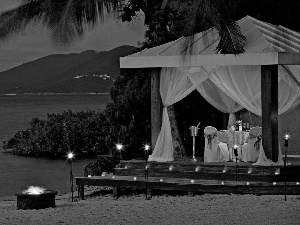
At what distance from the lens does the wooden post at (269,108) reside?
13.8 meters

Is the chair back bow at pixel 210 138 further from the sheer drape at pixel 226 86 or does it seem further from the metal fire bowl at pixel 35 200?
the metal fire bowl at pixel 35 200

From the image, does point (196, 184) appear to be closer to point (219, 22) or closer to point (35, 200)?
point (35, 200)

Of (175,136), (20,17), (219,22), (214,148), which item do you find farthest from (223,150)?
(20,17)

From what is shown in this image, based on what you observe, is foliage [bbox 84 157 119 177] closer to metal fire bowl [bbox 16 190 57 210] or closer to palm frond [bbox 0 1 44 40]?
palm frond [bbox 0 1 44 40]

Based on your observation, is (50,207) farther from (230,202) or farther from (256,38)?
(256,38)

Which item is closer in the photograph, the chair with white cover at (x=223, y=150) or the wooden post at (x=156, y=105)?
the chair with white cover at (x=223, y=150)

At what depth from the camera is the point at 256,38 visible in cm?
1451

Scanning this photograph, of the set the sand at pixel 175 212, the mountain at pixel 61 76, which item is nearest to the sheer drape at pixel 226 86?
the sand at pixel 175 212

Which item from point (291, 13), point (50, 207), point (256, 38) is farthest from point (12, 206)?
point (291, 13)

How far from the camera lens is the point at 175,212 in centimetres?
1148

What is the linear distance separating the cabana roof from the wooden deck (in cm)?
160

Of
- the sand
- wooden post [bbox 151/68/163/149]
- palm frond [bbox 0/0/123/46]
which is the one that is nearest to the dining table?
wooden post [bbox 151/68/163/149]

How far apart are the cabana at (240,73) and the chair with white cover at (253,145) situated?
30 cm

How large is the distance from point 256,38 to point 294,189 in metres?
2.76
